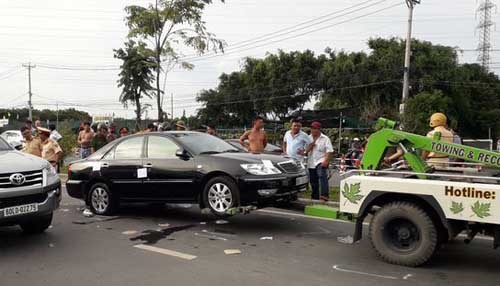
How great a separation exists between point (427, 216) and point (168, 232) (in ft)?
12.1

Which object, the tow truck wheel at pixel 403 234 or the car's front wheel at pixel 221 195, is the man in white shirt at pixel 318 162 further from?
the tow truck wheel at pixel 403 234

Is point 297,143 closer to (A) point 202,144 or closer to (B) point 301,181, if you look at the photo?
(B) point 301,181

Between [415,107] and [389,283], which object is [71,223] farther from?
[415,107]

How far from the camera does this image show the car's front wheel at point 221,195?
7289mm

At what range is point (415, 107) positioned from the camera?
2297 centimetres

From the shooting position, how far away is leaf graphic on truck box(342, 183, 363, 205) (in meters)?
5.82

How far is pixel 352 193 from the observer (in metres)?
5.88

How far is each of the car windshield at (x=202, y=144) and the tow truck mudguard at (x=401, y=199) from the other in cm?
292

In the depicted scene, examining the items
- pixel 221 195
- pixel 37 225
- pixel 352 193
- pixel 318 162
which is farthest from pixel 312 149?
pixel 37 225

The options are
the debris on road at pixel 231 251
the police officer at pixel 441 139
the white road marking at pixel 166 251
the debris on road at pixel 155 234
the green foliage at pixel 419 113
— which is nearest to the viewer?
the white road marking at pixel 166 251

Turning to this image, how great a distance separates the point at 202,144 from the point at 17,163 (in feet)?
9.26

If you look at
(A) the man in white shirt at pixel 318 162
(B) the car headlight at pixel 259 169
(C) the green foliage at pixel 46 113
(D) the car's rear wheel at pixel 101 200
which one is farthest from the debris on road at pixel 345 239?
(C) the green foliage at pixel 46 113

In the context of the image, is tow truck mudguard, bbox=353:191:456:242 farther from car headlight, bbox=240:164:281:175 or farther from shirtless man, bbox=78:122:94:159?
shirtless man, bbox=78:122:94:159

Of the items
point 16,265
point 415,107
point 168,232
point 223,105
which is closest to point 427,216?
point 168,232
